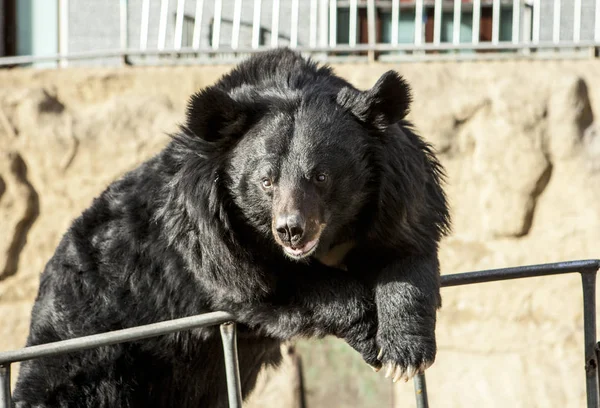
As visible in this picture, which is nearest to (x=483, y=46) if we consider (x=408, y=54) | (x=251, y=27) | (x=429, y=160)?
(x=408, y=54)

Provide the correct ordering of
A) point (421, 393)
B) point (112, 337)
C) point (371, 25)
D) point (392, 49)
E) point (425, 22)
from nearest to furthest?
point (112, 337), point (421, 393), point (392, 49), point (371, 25), point (425, 22)

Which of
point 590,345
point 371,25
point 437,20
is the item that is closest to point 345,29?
point 371,25

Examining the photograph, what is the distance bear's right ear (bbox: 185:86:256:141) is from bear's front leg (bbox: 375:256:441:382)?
0.88 meters

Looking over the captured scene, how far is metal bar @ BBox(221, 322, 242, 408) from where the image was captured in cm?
346

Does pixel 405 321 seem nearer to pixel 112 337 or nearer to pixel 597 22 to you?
pixel 112 337

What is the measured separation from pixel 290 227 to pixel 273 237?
0.31m

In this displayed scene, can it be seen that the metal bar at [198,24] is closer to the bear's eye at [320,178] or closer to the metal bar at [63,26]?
the metal bar at [63,26]

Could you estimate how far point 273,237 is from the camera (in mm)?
4074

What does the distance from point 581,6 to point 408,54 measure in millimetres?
1675

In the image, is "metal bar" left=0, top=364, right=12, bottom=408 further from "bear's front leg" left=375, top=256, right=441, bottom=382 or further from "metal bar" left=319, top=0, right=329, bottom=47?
"metal bar" left=319, top=0, right=329, bottom=47

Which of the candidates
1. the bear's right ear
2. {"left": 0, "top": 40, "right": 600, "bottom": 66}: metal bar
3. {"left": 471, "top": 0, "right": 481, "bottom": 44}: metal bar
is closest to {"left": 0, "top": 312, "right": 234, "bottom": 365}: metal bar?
the bear's right ear

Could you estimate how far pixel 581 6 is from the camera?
9039 millimetres

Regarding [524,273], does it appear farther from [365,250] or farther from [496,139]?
[496,139]

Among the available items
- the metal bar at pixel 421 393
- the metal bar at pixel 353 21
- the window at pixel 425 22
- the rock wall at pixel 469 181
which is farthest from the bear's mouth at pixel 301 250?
the window at pixel 425 22
